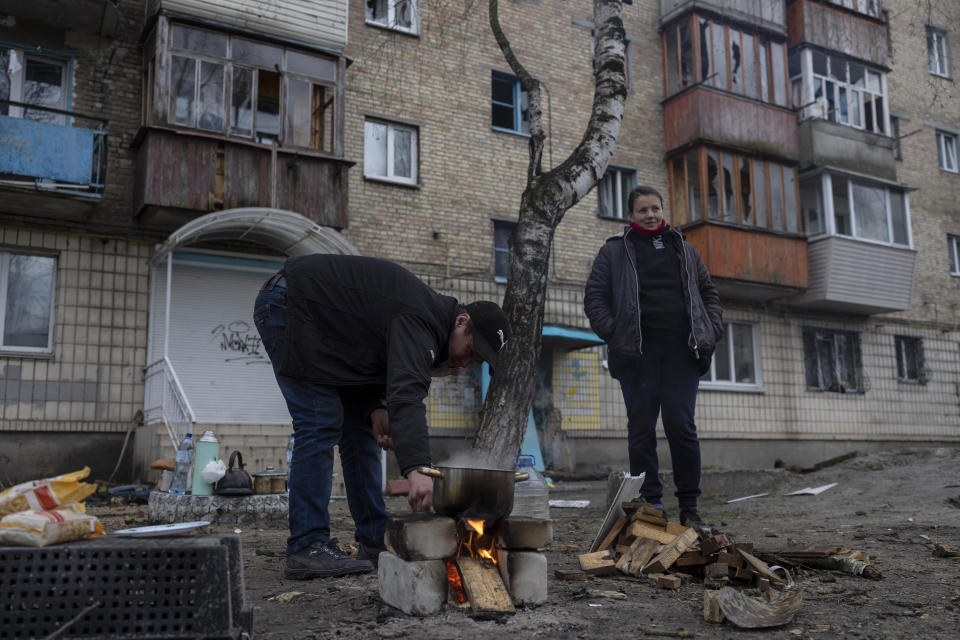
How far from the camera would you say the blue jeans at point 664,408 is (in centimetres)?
476

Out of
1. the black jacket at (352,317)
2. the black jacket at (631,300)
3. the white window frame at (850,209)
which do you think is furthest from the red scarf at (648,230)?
the white window frame at (850,209)

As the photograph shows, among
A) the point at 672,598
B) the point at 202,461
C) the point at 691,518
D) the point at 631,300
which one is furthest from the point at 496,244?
the point at 672,598

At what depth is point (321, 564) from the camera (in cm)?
369

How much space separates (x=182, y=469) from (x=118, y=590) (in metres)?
5.05

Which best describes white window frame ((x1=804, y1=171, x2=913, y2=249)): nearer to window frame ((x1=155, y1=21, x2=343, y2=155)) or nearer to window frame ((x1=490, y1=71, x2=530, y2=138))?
window frame ((x1=490, y1=71, x2=530, y2=138))

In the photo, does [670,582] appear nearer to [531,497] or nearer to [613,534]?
[613,534]

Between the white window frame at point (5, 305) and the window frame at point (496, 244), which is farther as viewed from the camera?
the window frame at point (496, 244)

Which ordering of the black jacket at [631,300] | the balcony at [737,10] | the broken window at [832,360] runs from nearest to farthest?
the black jacket at [631,300] → the balcony at [737,10] → the broken window at [832,360]

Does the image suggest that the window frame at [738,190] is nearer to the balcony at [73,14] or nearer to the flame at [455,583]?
the balcony at [73,14]

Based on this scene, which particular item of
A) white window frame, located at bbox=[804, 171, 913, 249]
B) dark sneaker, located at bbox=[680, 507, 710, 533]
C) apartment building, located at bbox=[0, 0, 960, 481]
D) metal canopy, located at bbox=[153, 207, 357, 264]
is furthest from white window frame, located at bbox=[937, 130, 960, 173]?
dark sneaker, located at bbox=[680, 507, 710, 533]

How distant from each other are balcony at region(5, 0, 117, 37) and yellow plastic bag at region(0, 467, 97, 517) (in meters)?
9.95

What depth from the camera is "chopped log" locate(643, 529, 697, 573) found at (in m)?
3.81

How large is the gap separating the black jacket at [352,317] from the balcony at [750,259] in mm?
12076

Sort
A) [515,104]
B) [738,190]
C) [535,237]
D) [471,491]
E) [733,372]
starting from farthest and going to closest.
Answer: [733,372] → [738,190] → [515,104] → [535,237] → [471,491]
